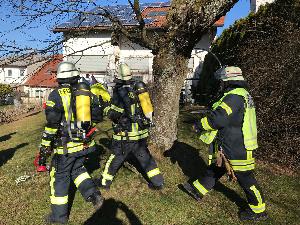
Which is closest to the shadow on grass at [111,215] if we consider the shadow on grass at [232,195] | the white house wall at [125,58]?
the shadow on grass at [232,195]

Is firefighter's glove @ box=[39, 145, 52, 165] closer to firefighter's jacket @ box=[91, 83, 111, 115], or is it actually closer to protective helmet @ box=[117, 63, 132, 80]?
firefighter's jacket @ box=[91, 83, 111, 115]

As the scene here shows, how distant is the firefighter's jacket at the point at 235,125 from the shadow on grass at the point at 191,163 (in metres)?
1.11

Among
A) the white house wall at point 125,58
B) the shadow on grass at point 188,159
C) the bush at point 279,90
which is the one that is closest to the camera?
the shadow on grass at point 188,159

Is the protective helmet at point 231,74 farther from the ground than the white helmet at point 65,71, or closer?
closer

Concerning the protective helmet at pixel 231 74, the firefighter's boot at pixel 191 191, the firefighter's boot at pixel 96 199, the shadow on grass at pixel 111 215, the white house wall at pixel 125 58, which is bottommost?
the shadow on grass at pixel 111 215

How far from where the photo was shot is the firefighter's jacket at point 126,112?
561cm

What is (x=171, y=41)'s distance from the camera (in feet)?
20.6

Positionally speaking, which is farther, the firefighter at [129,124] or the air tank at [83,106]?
the firefighter at [129,124]

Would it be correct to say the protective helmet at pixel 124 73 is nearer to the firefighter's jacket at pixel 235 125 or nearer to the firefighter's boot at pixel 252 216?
the firefighter's jacket at pixel 235 125

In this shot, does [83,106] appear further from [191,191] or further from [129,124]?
[191,191]

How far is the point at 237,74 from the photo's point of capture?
468 cm

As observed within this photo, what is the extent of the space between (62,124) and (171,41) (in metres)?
2.67

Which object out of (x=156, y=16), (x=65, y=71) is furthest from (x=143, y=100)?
(x=156, y=16)

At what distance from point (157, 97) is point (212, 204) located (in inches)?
94.2
